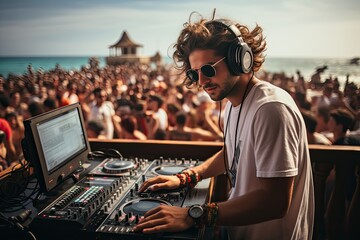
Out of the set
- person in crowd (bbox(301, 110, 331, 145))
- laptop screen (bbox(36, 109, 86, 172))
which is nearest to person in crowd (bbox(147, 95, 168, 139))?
person in crowd (bbox(301, 110, 331, 145))

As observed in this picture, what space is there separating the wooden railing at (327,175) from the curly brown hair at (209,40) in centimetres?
63

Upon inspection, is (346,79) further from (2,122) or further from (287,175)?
(2,122)

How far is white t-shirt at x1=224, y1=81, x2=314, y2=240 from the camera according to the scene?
1121 mm

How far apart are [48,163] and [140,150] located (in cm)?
83

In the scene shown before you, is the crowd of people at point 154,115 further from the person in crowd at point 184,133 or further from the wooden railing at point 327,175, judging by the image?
the wooden railing at point 327,175

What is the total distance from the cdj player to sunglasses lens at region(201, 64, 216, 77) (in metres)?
0.58

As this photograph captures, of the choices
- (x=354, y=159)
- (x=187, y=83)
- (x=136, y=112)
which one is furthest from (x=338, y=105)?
(x=187, y=83)

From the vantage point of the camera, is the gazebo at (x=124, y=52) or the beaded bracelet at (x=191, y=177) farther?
the gazebo at (x=124, y=52)

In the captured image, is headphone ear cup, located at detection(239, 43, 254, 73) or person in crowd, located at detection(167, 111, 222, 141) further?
person in crowd, located at detection(167, 111, 222, 141)

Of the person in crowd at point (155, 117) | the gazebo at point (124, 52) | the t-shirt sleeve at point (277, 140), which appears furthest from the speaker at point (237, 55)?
the gazebo at point (124, 52)

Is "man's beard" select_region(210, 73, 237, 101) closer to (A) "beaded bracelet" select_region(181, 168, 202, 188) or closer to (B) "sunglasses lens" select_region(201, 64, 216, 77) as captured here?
(B) "sunglasses lens" select_region(201, 64, 216, 77)

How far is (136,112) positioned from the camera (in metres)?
4.91

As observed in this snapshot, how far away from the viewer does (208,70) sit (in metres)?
1.40

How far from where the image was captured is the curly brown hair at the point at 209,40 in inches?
56.0
